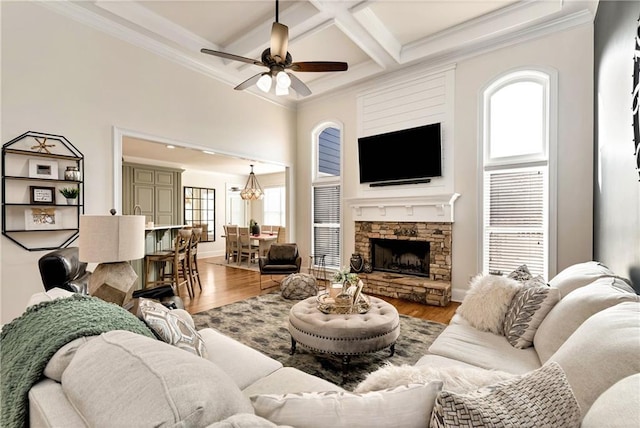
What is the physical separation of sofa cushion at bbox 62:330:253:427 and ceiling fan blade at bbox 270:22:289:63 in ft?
8.40

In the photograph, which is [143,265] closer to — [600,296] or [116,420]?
[116,420]

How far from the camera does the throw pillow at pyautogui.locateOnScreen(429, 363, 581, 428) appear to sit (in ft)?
2.14

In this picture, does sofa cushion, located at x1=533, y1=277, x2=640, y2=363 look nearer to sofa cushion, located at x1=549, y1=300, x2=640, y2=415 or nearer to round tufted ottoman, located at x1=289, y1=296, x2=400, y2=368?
sofa cushion, located at x1=549, y1=300, x2=640, y2=415

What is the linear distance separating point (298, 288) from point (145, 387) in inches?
151

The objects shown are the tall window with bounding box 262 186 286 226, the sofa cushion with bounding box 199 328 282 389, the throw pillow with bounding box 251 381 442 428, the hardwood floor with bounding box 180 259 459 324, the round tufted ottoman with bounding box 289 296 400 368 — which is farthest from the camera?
the tall window with bounding box 262 186 286 226

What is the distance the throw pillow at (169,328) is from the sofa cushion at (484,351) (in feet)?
4.66

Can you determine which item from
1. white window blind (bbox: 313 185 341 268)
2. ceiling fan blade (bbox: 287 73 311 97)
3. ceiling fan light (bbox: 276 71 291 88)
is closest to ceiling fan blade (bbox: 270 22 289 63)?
ceiling fan light (bbox: 276 71 291 88)

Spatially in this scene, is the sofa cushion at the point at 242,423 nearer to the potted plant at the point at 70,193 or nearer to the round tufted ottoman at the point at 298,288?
the potted plant at the point at 70,193

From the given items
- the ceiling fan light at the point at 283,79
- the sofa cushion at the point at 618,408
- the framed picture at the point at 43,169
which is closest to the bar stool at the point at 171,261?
the framed picture at the point at 43,169

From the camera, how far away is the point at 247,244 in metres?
7.71

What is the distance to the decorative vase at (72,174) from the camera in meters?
3.24

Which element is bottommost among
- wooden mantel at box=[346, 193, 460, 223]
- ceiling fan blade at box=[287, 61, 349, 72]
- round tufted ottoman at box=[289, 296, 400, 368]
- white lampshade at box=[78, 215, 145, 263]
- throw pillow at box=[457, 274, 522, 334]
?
round tufted ottoman at box=[289, 296, 400, 368]

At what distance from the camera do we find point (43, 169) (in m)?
3.13

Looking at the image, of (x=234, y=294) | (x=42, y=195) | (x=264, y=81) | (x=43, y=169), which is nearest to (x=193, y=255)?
(x=234, y=294)
